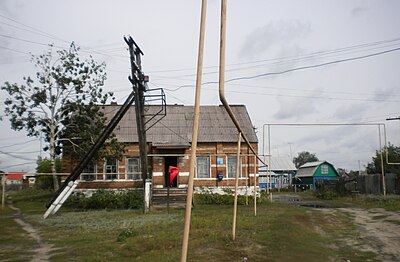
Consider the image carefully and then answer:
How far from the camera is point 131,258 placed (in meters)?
9.23

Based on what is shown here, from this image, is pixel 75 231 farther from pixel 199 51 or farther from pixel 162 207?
pixel 199 51

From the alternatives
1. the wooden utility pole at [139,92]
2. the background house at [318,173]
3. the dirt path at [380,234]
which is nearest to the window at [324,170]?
the background house at [318,173]

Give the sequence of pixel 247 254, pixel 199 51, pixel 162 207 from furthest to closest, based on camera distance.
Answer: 1. pixel 162 207
2. pixel 247 254
3. pixel 199 51

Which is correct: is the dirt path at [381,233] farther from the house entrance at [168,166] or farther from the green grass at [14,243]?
the house entrance at [168,166]

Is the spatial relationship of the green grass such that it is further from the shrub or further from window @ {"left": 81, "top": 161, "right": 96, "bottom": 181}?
the shrub

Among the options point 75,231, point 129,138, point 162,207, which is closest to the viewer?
point 75,231

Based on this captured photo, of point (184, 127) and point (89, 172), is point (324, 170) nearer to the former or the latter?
point (184, 127)

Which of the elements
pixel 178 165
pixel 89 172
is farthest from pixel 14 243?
pixel 178 165

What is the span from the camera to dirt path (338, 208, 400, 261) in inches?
402

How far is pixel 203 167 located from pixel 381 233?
17.2 meters

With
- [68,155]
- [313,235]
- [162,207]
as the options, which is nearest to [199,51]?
[313,235]

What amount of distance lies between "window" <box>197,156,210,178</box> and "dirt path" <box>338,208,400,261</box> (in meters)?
12.2

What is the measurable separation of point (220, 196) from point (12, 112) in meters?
14.7

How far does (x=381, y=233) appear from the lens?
43.9 feet
